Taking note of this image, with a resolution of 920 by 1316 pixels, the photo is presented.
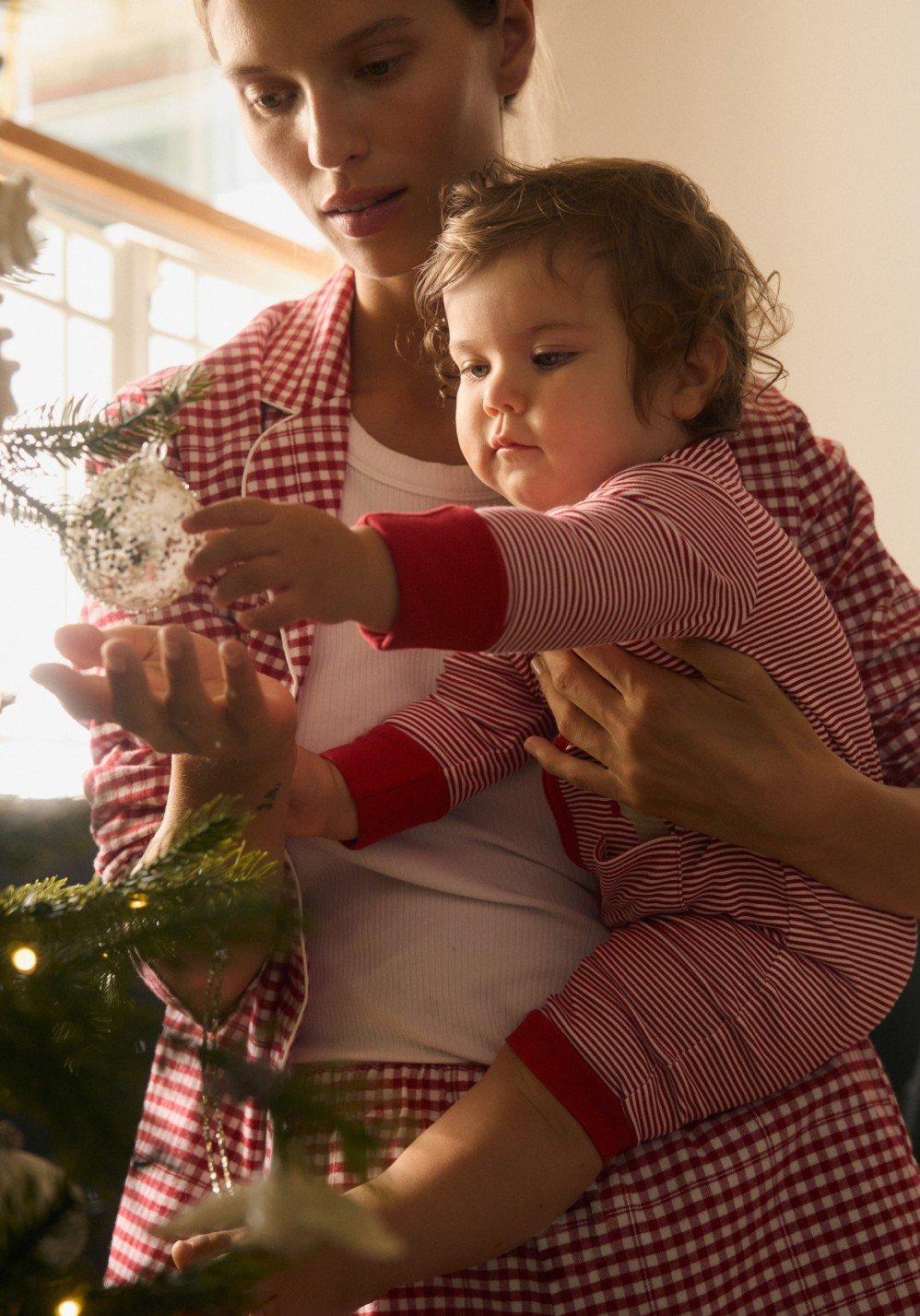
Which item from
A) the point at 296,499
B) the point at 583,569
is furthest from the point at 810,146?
the point at 583,569

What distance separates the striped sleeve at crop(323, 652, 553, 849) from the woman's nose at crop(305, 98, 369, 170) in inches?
14.5

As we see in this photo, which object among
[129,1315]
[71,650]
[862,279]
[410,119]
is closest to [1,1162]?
[129,1315]

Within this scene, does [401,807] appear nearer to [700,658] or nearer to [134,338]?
[700,658]

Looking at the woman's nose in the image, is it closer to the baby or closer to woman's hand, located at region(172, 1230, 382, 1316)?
the baby

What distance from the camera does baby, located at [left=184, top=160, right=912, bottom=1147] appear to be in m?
0.80

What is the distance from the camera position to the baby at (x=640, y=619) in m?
0.80

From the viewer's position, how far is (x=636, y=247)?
0.92 m

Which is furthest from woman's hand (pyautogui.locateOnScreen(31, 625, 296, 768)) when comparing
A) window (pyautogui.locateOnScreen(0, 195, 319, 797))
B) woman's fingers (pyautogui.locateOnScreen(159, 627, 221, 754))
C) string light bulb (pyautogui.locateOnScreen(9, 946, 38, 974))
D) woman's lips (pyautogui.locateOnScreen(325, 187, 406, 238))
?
window (pyautogui.locateOnScreen(0, 195, 319, 797))

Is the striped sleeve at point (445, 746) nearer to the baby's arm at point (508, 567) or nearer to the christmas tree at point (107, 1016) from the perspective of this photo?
the baby's arm at point (508, 567)

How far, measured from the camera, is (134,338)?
2457 millimetres

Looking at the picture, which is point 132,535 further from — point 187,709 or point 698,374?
point 698,374

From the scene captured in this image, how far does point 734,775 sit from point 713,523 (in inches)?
6.7

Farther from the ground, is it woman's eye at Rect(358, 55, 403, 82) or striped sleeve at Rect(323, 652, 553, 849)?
woman's eye at Rect(358, 55, 403, 82)

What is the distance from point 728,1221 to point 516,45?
900mm
